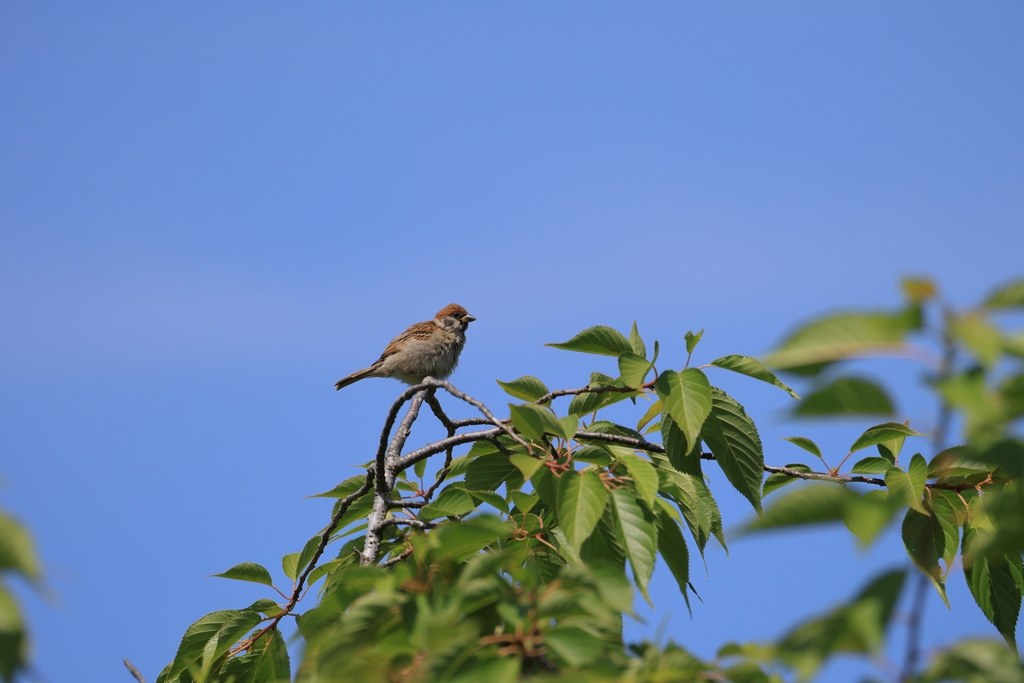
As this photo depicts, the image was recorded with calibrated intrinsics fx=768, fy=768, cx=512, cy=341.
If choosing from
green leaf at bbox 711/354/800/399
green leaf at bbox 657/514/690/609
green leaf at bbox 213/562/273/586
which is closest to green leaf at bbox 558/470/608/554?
green leaf at bbox 657/514/690/609

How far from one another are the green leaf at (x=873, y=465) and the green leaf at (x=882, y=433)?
7cm

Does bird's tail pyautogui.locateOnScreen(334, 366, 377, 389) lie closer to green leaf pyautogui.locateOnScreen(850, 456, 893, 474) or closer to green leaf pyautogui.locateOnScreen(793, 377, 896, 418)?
green leaf pyautogui.locateOnScreen(850, 456, 893, 474)

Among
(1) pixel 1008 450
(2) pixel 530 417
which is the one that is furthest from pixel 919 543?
(2) pixel 530 417

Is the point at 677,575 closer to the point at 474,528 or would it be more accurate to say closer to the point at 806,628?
the point at 474,528

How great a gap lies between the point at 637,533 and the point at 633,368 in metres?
0.60

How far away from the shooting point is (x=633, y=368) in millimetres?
2598

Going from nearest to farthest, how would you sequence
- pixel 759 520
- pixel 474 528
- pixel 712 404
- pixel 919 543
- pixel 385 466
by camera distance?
pixel 759 520 < pixel 474 528 < pixel 712 404 < pixel 919 543 < pixel 385 466

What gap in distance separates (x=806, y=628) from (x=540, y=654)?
0.60m

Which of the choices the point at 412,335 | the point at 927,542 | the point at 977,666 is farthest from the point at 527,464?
the point at 412,335

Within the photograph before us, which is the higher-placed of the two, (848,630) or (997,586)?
(848,630)

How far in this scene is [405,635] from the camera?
5.68 feet

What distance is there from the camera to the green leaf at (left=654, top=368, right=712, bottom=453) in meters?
2.38

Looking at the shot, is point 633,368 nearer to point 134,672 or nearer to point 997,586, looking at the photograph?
point 997,586

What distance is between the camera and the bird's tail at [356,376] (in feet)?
31.3
